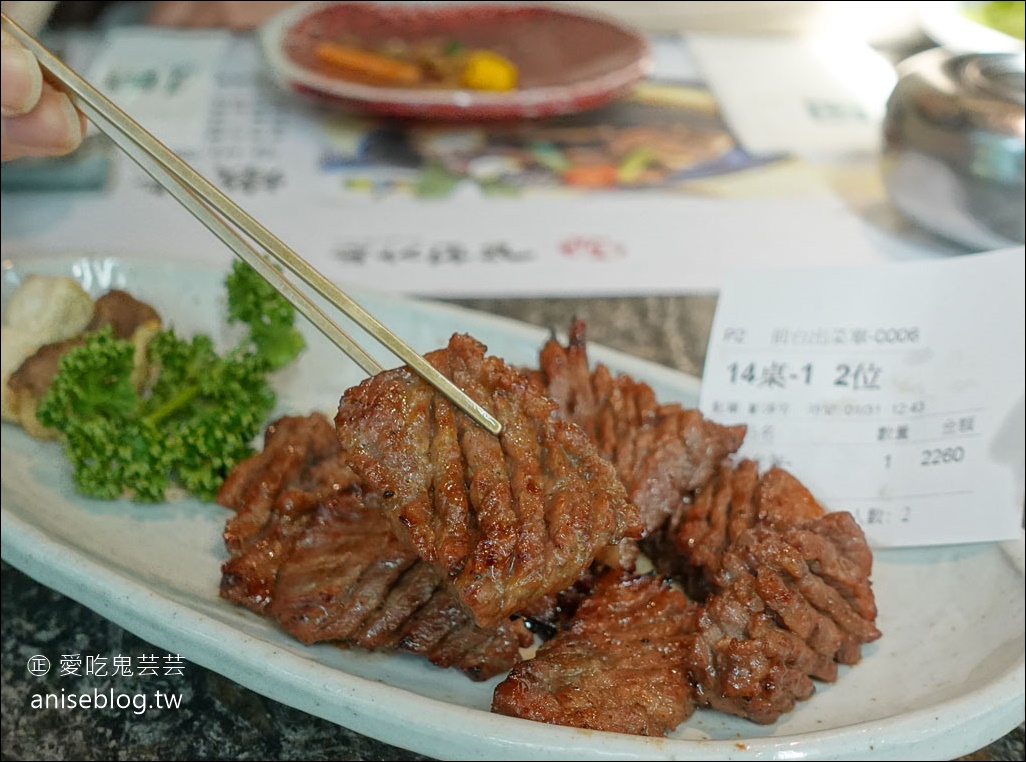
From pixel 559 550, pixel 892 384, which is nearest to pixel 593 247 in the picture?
pixel 892 384

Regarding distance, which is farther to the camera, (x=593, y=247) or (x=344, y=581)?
(x=593, y=247)

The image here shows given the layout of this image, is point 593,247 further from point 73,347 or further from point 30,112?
point 30,112

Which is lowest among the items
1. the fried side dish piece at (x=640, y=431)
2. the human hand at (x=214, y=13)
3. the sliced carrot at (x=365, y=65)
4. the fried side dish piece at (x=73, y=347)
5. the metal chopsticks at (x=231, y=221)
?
the fried side dish piece at (x=73, y=347)

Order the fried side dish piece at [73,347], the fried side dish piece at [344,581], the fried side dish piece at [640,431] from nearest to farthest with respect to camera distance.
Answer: the fried side dish piece at [344,581] < the fried side dish piece at [640,431] < the fried side dish piece at [73,347]

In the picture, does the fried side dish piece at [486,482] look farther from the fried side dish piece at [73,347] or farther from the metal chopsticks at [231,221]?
the fried side dish piece at [73,347]

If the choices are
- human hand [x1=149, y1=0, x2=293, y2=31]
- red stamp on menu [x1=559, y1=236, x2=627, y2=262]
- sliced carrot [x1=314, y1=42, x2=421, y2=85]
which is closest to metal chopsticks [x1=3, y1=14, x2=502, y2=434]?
human hand [x1=149, y1=0, x2=293, y2=31]

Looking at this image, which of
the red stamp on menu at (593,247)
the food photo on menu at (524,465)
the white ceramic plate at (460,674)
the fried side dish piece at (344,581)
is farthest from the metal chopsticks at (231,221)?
the red stamp on menu at (593,247)

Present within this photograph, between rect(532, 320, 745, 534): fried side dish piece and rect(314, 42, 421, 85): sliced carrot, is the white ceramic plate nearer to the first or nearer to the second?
rect(532, 320, 745, 534): fried side dish piece


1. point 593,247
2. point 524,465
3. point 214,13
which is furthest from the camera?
point 593,247

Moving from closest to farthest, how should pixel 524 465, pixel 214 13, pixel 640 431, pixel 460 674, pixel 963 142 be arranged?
pixel 524 465
pixel 460 674
pixel 640 431
pixel 963 142
pixel 214 13
